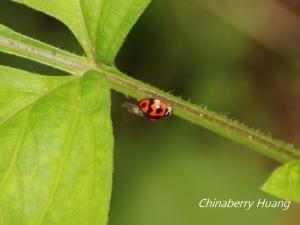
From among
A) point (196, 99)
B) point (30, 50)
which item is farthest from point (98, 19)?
point (196, 99)

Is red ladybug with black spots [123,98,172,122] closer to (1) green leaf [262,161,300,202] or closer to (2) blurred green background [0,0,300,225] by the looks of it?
(1) green leaf [262,161,300,202]

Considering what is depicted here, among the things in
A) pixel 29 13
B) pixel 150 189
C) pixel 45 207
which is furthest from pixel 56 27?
pixel 45 207

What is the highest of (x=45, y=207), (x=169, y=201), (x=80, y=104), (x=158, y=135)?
(x=80, y=104)

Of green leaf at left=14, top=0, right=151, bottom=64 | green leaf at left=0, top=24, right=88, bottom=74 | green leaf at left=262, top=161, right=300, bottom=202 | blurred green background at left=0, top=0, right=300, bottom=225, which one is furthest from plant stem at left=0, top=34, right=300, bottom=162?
blurred green background at left=0, top=0, right=300, bottom=225

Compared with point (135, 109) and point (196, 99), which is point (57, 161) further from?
→ point (196, 99)

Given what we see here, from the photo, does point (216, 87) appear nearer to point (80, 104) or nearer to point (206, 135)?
point (206, 135)
